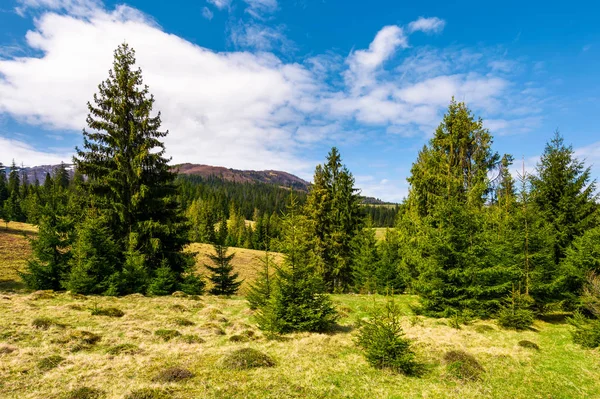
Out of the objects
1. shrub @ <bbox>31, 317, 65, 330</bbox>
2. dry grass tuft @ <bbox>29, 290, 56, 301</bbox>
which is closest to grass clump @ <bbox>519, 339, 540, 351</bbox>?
shrub @ <bbox>31, 317, 65, 330</bbox>

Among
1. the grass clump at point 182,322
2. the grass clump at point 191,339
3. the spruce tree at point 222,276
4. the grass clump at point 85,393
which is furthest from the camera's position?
the spruce tree at point 222,276

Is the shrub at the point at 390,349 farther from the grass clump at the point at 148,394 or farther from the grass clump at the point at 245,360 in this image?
the grass clump at the point at 148,394

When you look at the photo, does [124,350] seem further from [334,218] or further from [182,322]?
[334,218]

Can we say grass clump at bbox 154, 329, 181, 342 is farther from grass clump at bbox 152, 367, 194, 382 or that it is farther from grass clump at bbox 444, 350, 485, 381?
grass clump at bbox 444, 350, 485, 381

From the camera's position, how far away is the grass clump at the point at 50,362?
9.66 meters

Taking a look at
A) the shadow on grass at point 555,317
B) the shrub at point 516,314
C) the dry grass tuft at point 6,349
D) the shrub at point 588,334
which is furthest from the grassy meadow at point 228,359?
the shrub at point 516,314

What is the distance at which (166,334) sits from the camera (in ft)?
46.0

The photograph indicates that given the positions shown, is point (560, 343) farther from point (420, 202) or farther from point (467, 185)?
point (420, 202)

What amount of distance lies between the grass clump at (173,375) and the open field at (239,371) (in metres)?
0.19

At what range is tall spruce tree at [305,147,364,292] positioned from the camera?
107 ft

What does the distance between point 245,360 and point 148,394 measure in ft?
12.4

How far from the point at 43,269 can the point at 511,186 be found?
3785 cm

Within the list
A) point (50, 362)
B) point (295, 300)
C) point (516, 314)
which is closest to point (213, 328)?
point (295, 300)

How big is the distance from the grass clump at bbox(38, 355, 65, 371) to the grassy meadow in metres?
0.03
